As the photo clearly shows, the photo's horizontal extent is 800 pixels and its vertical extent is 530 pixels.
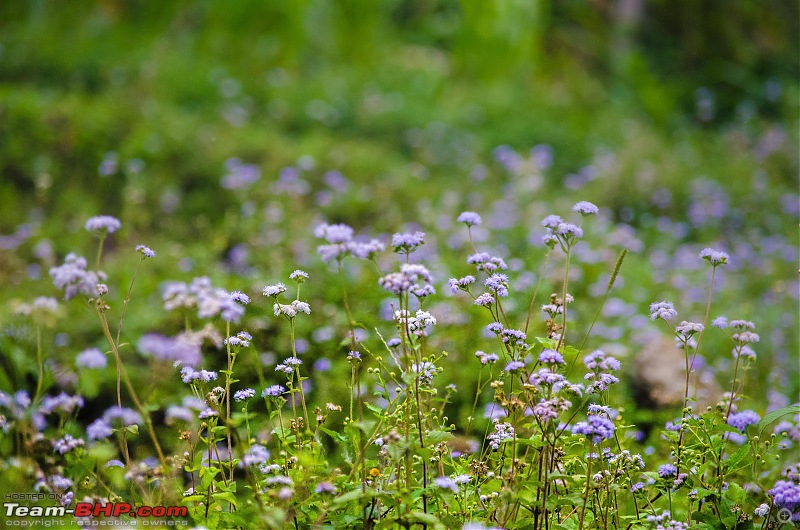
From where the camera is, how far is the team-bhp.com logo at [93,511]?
1.35m

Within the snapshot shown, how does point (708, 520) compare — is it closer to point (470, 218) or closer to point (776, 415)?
point (776, 415)

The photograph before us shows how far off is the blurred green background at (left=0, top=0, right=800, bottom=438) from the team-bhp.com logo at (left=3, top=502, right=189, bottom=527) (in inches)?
23.0

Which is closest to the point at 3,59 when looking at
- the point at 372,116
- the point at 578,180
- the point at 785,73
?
the point at 372,116

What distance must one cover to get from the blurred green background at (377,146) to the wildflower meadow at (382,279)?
0.03m

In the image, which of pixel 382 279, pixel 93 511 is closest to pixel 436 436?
pixel 382 279

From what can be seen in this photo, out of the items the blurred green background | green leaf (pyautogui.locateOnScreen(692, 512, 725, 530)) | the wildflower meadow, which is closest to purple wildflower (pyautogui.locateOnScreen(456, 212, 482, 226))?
the wildflower meadow

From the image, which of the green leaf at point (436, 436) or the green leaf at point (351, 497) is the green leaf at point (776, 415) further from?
the green leaf at point (351, 497)

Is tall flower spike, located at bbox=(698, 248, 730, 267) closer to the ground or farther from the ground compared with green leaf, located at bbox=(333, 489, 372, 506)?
farther from the ground

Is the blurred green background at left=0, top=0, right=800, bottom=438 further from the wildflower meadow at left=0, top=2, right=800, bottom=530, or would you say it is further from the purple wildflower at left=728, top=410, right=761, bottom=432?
the purple wildflower at left=728, top=410, right=761, bottom=432

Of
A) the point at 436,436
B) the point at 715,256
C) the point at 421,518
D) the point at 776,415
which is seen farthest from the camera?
the point at 715,256

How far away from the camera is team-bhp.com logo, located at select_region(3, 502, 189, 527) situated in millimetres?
1353

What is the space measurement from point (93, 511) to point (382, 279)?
712mm

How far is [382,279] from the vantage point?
1343 millimetres

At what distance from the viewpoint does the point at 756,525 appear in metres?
1.56
